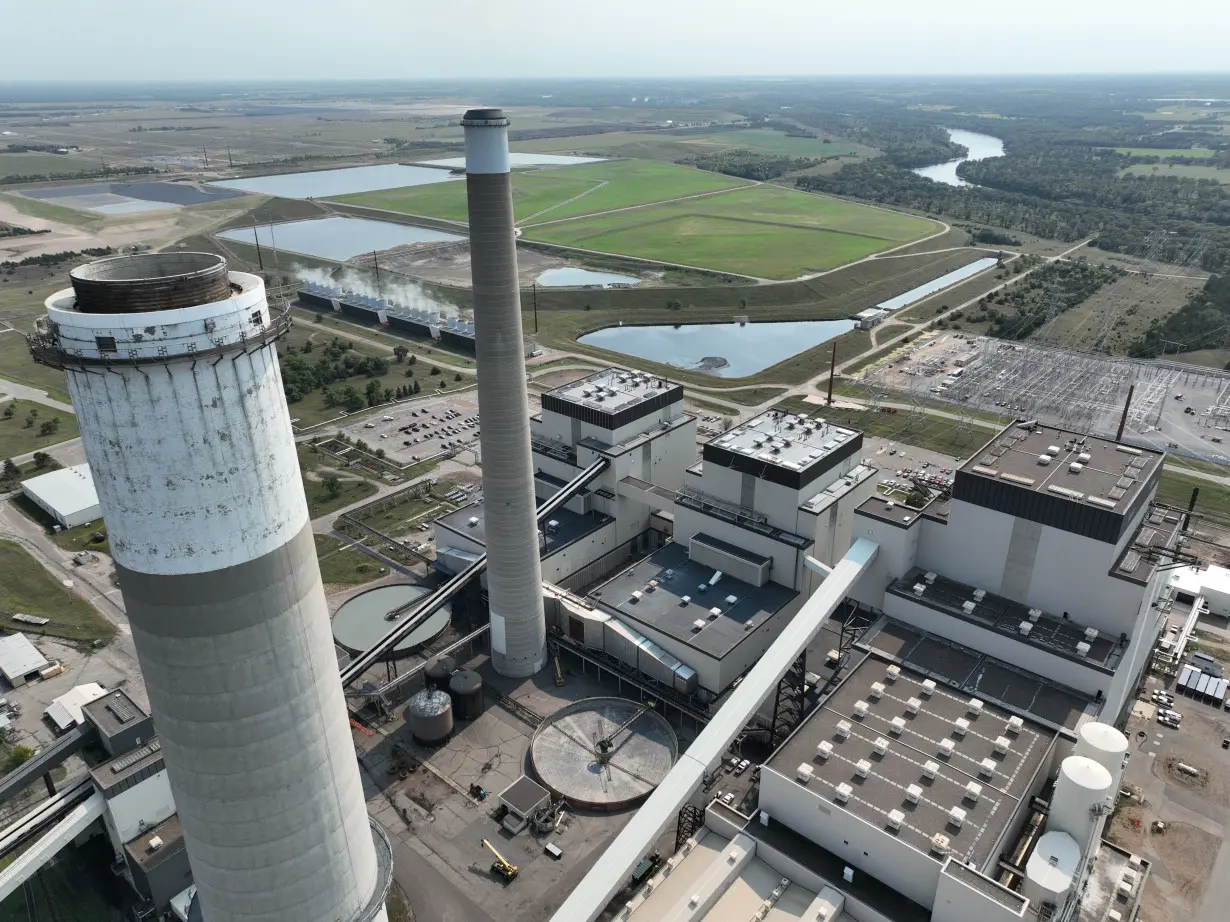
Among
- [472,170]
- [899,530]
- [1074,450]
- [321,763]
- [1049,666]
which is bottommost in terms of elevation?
[1049,666]

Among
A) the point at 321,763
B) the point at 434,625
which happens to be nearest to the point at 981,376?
the point at 434,625

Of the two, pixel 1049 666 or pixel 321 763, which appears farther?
pixel 1049 666

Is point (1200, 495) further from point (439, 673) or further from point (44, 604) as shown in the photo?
point (44, 604)

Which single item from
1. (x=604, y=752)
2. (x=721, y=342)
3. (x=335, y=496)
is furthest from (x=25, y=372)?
(x=604, y=752)

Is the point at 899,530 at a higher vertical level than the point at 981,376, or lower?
higher

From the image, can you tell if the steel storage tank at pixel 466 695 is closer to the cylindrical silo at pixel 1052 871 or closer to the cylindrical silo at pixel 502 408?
the cylindrical silo at pixel 502 408

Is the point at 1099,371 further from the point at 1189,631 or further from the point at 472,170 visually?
the point at 472,170
